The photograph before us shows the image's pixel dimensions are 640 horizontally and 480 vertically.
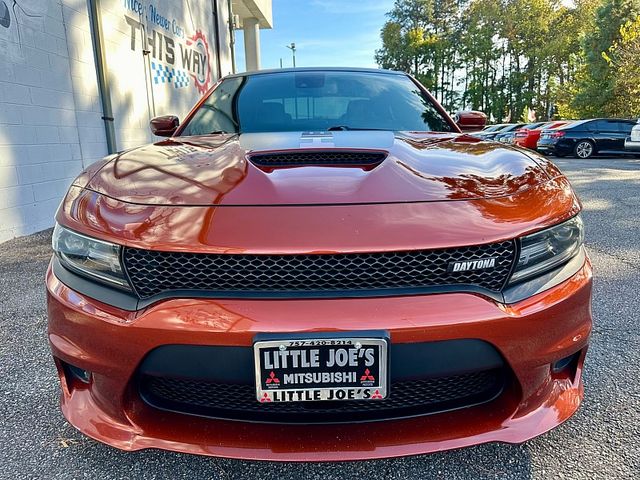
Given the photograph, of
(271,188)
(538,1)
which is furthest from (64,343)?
(538,1)

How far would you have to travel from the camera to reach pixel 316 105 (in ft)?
8.05

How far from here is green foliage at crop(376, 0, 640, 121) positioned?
23156mm

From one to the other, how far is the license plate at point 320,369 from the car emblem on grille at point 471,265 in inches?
11.0

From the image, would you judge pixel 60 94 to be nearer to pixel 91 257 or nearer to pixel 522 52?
pixel 91 257

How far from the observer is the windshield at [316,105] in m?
2.31

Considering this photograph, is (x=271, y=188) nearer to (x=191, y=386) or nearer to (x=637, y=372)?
(x=191, y=386)

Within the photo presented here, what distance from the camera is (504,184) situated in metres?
1.38

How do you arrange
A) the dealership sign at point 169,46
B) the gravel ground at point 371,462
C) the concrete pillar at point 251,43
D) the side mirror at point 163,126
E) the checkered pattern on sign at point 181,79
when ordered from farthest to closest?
the concrete pillar at point 251,43
the checkered pattern on sign at point 181,79
the dealership sign at point 169,46
the side mirror at point 163,126
the gravel ground at point 371,462

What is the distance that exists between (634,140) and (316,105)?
50.2 ft

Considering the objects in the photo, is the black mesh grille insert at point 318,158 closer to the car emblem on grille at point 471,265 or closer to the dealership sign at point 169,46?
the car emblem on grille at point 471,265

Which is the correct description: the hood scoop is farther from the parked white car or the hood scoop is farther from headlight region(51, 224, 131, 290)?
the parked white car

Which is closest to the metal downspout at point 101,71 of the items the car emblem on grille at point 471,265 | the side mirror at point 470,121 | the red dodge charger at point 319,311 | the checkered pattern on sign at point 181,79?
the checkered pattern on sign at point 181,79

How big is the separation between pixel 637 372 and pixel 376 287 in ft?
5.14

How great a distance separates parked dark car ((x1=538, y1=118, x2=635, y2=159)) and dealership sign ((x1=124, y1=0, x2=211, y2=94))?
11.4m
